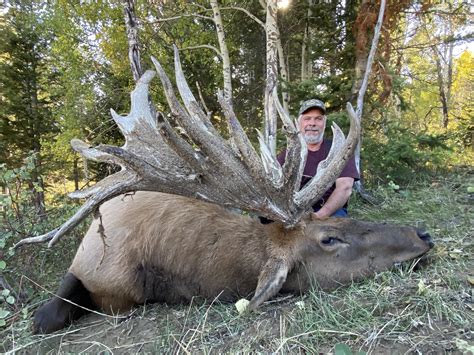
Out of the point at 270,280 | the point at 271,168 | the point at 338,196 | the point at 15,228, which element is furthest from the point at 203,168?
the point at 15,228

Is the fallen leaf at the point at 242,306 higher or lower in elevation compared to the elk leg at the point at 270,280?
lower

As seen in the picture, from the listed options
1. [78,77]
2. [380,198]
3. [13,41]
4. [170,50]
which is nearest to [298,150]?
[380,198]

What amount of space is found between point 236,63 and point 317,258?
13.0m

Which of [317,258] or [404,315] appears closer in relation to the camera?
[404,315]

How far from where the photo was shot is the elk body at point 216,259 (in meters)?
2.70

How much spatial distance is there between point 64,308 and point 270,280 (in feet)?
5.34

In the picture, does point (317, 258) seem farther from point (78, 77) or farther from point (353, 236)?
point (78, 77)

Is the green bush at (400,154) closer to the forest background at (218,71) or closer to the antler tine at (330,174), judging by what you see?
the forest background at (218,71)

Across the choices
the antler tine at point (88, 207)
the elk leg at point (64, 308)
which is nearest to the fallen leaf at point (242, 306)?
the antler tine at point (88, 207)

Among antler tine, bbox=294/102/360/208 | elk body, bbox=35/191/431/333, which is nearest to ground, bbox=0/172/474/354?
elk body, bbox=35/191/431/333

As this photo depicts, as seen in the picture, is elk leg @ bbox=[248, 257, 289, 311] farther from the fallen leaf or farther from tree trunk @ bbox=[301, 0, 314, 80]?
tree trunk @ bbox=[301, 0, 314, 80]

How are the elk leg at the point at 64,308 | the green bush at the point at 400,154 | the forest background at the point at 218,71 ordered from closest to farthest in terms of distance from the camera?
1. the elk leg at the point at 64,308
2. the green bush at the point at 400,154
3. the forest background at the point at 218,71

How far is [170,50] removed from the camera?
1344cm

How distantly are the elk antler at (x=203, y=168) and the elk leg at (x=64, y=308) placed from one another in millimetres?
698
